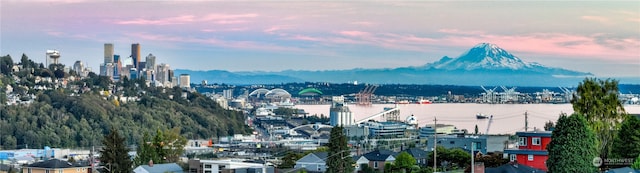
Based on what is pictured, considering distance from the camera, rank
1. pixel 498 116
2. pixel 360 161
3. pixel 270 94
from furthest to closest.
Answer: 1. pixel 270 94
2. pixel 498 116
3. pixel 360 161

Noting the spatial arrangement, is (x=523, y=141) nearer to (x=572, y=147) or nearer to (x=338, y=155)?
(x=338, y=155)

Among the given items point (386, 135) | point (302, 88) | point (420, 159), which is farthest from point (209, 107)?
point (302, 88)

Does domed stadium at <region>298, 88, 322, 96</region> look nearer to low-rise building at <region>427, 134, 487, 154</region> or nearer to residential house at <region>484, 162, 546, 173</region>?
low-rise building at <region>427, 134, 487, 154</region>

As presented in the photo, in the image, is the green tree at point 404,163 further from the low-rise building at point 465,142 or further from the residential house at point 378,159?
the low-rise building at point 465,142

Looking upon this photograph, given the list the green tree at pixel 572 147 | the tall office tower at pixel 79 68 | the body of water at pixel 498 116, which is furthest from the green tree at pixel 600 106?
the tall office tower at pixel 79 68

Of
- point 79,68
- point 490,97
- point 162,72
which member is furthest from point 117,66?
point 490,97

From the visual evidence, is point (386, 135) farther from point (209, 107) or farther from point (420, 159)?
point (420, 159)
